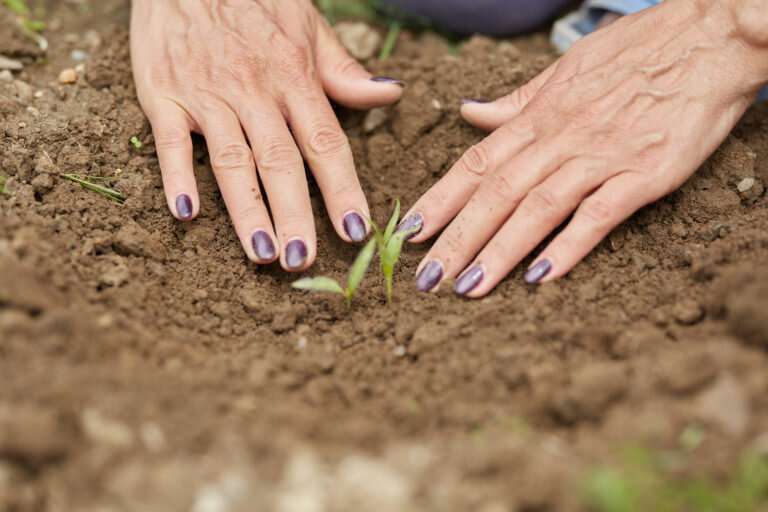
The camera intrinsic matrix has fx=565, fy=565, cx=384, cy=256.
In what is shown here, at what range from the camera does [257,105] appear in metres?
2.26

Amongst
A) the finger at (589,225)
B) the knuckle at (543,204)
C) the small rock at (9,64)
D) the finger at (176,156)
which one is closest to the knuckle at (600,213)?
the finger at (589,225)

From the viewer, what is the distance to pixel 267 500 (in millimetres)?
1155

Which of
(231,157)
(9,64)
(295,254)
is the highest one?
(231,157)

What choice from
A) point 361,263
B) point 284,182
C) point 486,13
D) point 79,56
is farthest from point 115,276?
point 486,13

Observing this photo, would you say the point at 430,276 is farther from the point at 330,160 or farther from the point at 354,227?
the point at 330,160

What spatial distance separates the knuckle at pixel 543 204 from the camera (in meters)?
1.98

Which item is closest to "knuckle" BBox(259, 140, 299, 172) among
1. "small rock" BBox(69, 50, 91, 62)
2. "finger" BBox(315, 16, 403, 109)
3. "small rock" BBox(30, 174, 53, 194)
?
"finger" BBox(315, 16, 403, 109)

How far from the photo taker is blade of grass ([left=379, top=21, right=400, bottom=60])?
3.14 metres

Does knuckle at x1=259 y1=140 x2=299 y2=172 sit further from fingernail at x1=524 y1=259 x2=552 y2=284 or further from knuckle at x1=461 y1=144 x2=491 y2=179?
fingernail at x1=524 y1=259 x2=552 y2=284

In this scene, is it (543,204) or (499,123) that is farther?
(499,123)

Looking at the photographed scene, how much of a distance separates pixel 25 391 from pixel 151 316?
1.69 ft

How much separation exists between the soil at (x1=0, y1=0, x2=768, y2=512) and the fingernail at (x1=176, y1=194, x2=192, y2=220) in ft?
0.34

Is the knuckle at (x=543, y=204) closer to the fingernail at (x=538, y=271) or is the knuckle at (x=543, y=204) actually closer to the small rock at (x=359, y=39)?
the fingernail at (x=538, y=271)

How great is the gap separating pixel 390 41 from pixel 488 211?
160 centimetres
